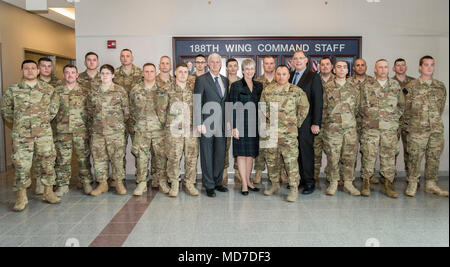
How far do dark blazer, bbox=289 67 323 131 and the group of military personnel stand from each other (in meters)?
0.18

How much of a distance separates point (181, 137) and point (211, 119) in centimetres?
46

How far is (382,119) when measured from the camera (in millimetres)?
4547

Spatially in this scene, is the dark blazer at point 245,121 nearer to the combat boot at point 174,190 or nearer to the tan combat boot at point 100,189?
the combat boot at point 174,190

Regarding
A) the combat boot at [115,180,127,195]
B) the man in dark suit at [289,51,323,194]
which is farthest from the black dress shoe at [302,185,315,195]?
the combat boot at [115,180,127,195]

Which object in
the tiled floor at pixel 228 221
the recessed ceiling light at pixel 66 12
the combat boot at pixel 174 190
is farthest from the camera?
the recessed ceiling light at pixel 66 12

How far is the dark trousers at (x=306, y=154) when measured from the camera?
15.6 feet


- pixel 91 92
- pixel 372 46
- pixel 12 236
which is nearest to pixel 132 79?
pixel 91 92

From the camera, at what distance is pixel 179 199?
15.1 ft

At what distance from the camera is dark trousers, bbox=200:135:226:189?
475 cm

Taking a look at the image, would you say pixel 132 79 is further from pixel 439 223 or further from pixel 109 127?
pixel 439 223

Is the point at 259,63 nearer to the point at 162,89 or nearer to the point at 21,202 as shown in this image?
the point at 162,89

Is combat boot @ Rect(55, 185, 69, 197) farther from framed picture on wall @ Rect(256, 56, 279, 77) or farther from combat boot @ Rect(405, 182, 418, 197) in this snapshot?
combat boot @ Rect(405, 182, 418, 197)

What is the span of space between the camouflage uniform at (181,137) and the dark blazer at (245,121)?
1.82ft

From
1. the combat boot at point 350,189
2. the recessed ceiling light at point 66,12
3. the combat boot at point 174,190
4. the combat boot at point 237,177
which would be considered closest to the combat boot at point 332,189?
the combat boot at point 350,189
